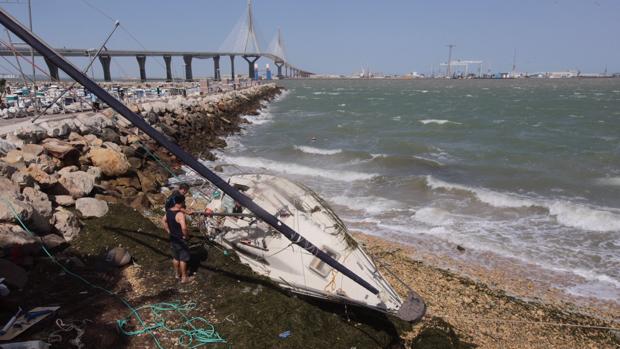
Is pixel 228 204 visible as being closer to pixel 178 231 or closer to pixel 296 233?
pixel 178 231

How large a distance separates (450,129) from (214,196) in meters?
30.4

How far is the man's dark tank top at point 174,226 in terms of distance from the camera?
6926 millimetres

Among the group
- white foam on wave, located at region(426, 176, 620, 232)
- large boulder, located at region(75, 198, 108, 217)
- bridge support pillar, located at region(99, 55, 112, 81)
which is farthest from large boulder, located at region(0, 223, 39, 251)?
bridge support pillar, located at region(99, 55, 112, 81)

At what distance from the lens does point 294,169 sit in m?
20.7

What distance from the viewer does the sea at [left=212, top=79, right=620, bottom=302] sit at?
447 inches

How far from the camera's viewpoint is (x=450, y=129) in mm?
35500

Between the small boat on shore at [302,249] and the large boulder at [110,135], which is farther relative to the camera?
the large boulder at [110,135]

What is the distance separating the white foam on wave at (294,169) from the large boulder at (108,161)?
869 cm

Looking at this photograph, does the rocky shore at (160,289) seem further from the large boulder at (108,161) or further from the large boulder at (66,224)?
the large boulder at (108,161)

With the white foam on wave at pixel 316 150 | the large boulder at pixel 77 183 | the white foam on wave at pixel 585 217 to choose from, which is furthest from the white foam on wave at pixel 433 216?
the white foam on wave at pixel 316 150

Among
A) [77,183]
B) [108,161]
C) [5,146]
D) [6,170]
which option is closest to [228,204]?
[77,183]

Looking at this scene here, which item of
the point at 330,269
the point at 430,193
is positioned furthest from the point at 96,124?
the point at 430,193

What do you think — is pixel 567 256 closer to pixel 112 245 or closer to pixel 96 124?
pixel 112 245

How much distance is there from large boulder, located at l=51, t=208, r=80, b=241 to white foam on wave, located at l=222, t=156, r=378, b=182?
12283 mm
